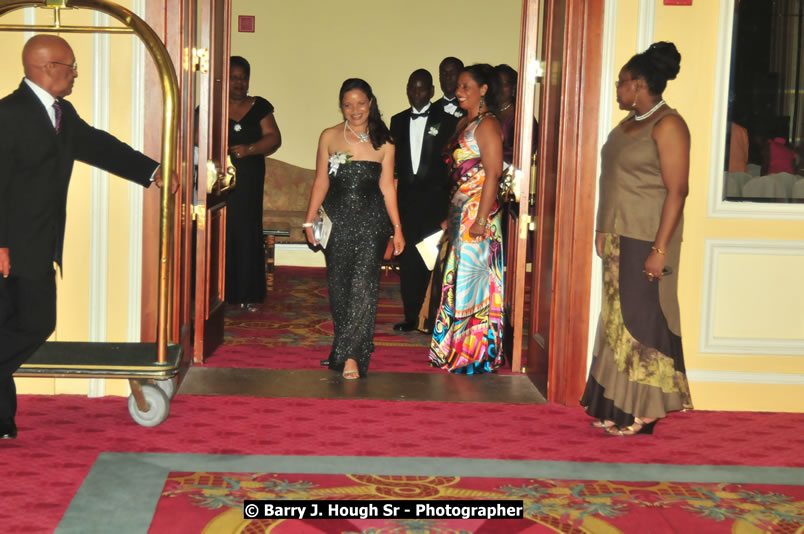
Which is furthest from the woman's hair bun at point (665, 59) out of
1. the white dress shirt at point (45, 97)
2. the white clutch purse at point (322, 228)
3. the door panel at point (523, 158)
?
the white dress shirt at point (45, 97)

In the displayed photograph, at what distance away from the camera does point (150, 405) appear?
185 inches

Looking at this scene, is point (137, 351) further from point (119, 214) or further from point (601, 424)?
point (601, 424)

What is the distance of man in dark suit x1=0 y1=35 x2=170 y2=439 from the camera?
14.2ft

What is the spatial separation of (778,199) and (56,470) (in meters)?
3.63

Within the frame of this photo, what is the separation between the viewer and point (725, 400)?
5391 mm

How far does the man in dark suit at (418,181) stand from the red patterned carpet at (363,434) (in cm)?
213

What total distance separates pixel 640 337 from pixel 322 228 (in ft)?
6.44

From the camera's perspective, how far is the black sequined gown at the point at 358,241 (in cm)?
581

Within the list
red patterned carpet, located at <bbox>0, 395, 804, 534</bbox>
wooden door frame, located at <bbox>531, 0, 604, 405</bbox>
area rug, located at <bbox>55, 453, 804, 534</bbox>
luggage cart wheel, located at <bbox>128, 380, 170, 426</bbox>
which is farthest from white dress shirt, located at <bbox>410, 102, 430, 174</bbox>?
area rug, located at <bbox>55, 453, 804, 534</bbox>

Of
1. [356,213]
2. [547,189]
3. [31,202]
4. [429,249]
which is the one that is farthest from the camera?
[429,249]

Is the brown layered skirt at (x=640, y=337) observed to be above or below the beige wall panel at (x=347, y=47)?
below

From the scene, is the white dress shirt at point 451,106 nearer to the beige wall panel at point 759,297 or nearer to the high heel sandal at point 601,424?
the beige wall panel at point 759,297

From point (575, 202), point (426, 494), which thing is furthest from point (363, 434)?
A: point (575, 202)

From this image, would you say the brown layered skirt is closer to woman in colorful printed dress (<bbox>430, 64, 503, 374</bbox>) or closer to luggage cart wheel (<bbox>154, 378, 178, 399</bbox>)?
woman in colorful printed dress (<bbox>430, 64, 503, 374</bbox>)
